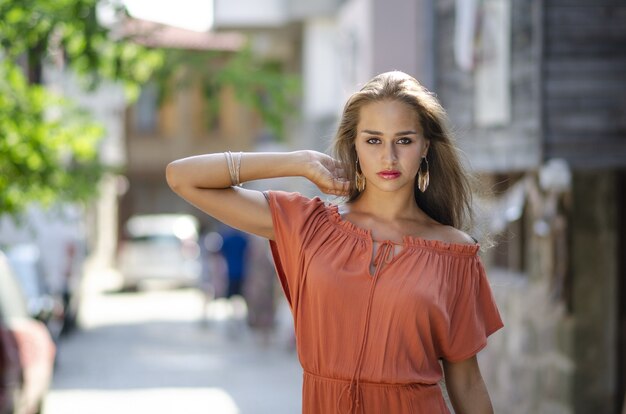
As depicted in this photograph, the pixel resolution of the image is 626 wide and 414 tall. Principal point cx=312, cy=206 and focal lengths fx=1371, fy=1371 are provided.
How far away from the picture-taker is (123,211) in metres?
52.3

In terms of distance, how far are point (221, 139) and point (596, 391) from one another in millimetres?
43439

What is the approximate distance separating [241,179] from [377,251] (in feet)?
1.56

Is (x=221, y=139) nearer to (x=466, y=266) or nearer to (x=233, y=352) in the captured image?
(x=233, y=352)

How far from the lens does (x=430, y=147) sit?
4.12m

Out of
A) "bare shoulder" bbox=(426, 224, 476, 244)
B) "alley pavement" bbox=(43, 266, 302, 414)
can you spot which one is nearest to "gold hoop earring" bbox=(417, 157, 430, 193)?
"bare shoulder" bbox=(426, 224, 476, 244)

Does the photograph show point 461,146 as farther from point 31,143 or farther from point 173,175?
point 31,143

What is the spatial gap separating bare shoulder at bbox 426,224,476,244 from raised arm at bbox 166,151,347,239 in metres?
0.33

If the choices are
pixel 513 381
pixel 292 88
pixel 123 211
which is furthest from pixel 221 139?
pixel 513 381

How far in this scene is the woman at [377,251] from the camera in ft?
12.6

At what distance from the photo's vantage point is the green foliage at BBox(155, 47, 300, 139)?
16.0 m

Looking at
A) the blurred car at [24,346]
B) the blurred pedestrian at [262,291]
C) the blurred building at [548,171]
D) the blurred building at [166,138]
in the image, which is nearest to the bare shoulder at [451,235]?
the blurred car at [24,346]

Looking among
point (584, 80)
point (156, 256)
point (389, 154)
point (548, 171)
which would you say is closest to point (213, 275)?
point (156, 256)

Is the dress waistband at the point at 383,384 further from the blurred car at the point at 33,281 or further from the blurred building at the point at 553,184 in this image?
the blurred car at the point at 33,281

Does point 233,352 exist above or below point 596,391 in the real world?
below
